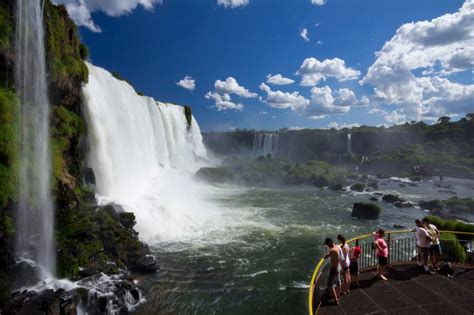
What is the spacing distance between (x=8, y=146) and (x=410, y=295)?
13.5 meters

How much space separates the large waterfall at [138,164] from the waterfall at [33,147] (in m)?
5.59

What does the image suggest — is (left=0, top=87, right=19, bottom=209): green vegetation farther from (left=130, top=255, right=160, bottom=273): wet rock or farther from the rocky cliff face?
(left=130, top=255, right=160, bottom=273): wet rock

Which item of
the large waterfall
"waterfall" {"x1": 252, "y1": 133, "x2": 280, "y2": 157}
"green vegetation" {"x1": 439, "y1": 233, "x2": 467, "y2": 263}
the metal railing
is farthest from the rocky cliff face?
"waterfall" {"x1": 252, "y1": 133, "x2": 280, "y2": 157}

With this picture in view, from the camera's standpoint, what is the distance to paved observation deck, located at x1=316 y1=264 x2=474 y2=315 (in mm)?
6707

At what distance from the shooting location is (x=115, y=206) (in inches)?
700

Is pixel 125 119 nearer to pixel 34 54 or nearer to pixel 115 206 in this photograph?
pixel 115 206

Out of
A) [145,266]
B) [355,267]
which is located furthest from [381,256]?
[145,266]

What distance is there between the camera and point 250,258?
15508mm

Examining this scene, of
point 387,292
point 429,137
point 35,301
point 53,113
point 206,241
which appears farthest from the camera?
point 429,137

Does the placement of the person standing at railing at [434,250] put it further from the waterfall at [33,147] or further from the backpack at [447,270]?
the waterfall at [33,147]

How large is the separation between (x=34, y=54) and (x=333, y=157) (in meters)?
64.7

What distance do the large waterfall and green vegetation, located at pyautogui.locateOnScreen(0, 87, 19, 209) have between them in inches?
289

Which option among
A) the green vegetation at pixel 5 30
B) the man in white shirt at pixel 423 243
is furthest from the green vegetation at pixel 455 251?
the green vegetation at pixel 5 30

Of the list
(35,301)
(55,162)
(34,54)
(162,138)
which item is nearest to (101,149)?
(55,162)
